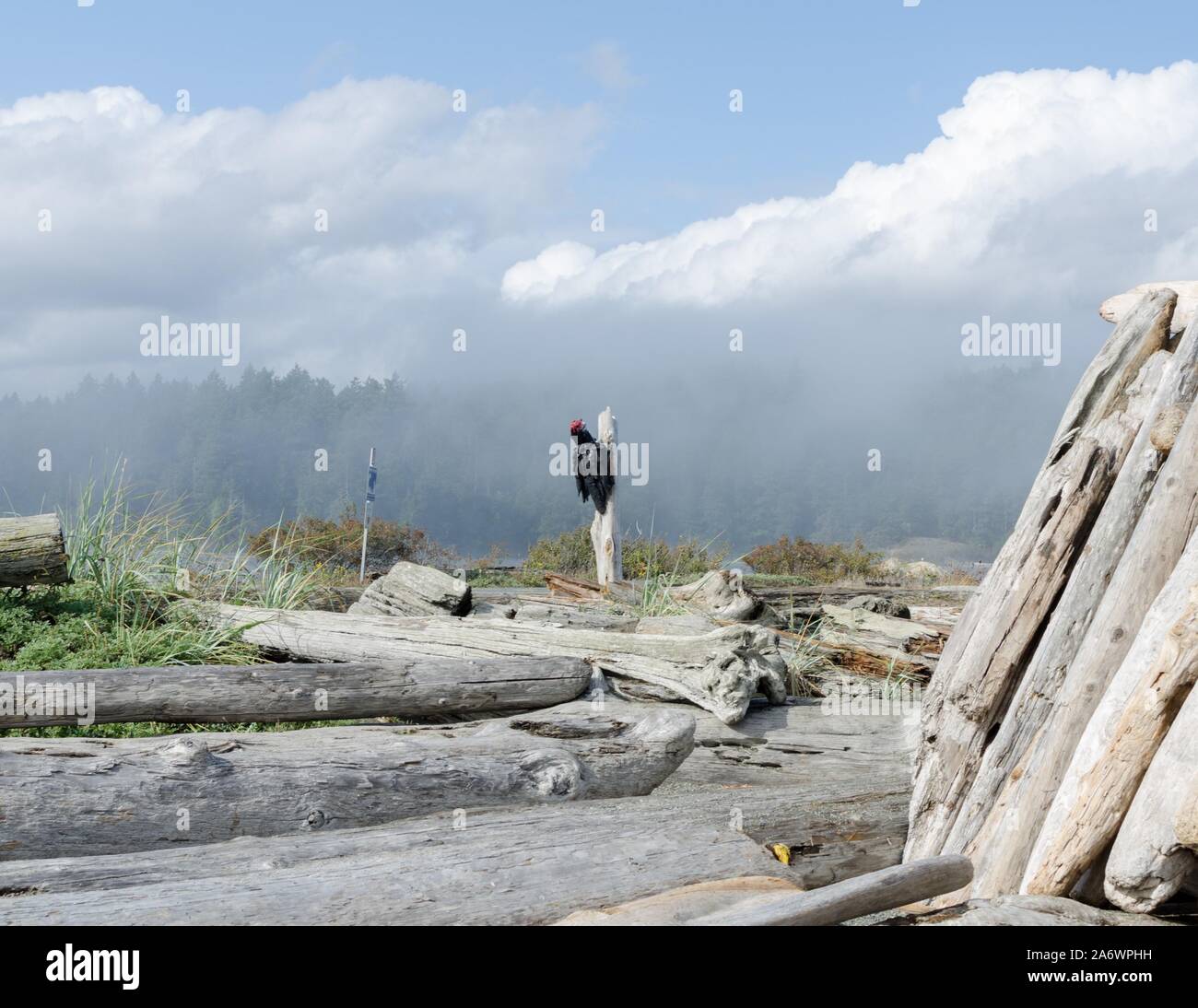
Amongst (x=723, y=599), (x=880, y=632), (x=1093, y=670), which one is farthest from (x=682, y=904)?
(x=880, y=632)

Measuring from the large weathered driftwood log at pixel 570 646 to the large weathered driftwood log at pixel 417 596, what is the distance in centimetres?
146

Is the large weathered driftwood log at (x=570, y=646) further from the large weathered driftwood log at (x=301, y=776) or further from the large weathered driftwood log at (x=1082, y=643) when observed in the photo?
the large weathered driftwood log at (x=1082, y=643)

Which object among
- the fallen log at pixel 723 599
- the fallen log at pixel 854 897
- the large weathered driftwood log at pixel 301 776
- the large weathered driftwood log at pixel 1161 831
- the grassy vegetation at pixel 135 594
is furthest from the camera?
the fallen log at pixel 723 599

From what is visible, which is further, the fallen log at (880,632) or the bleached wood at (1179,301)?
the fallen log at (880,632)

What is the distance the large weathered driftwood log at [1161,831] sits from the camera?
3.47 m

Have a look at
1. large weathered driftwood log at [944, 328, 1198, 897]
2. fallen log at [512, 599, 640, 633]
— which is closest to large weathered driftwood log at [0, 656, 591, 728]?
fallen log at [512, 599, 640, 633]

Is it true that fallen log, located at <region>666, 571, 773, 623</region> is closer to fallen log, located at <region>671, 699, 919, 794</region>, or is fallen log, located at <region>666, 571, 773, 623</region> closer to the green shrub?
fallen log, located at <region>671, 699, 919, 794</region>

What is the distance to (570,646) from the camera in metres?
7.49

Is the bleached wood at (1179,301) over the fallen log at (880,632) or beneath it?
over

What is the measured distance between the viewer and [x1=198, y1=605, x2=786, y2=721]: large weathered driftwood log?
6.93 m

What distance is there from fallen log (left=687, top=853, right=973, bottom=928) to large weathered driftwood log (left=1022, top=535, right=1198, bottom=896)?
1.14 feet

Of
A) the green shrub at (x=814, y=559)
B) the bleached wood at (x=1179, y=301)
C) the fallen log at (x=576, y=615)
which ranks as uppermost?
the bleached wood at (x=1179, y=301)

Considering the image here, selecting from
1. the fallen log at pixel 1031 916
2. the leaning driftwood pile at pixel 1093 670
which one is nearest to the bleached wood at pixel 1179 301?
the leaning driftwood pile at pixel 1093 670

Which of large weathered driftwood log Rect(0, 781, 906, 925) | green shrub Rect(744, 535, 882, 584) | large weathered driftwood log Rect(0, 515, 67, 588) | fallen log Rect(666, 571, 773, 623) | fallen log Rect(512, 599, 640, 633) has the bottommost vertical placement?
green shrub Rect(744, 535, 882, 584)
